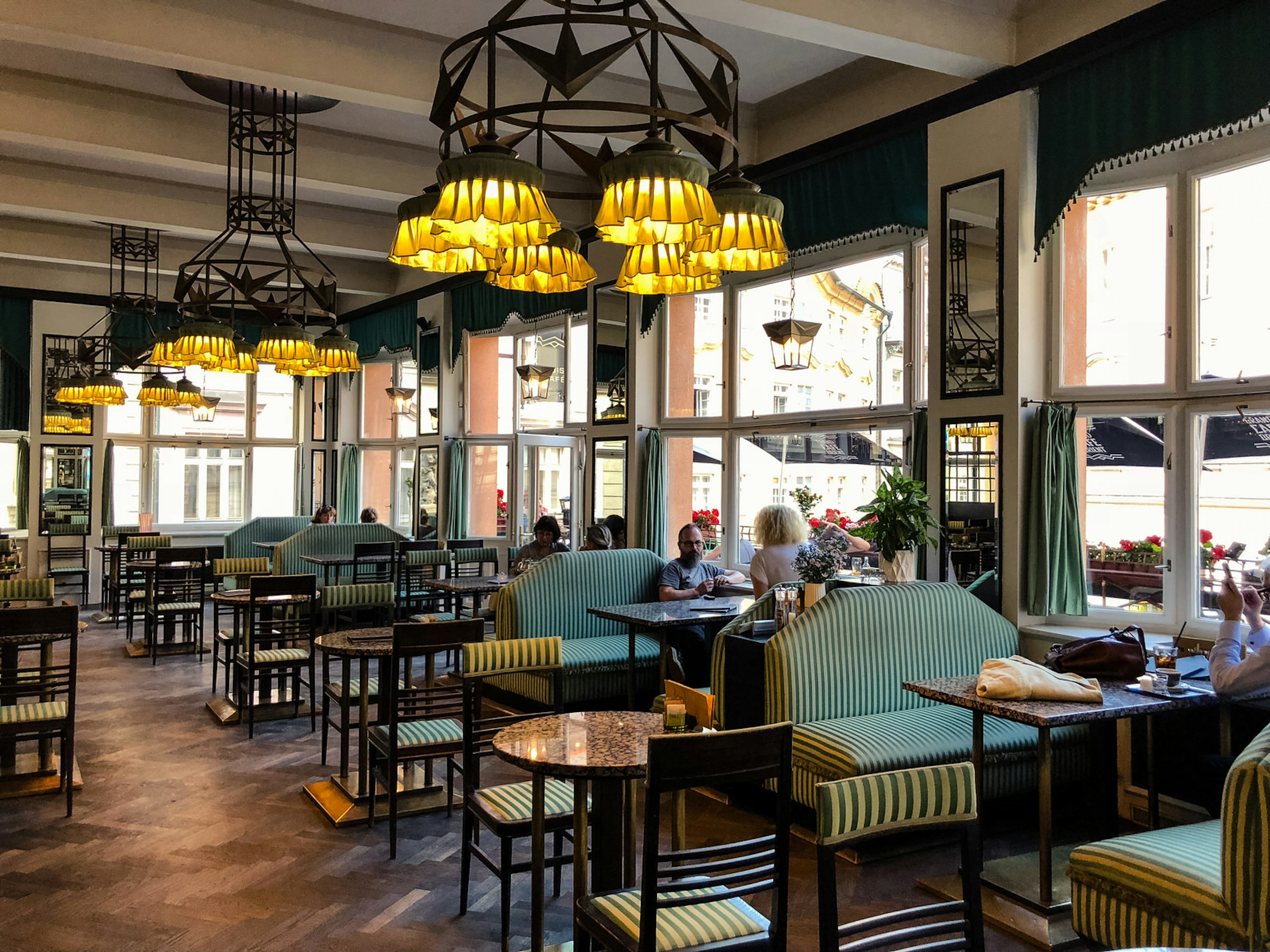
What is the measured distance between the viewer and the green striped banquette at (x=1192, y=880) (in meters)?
2.66

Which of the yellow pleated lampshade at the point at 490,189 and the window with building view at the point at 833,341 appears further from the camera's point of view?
the window with building view at the point at 833,341

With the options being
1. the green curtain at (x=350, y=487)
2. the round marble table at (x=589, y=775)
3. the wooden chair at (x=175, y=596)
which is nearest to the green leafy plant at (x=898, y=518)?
the round marble table at (x=589, y=775)

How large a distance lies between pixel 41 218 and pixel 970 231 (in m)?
10.1

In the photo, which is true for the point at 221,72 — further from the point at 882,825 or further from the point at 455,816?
the point at 882,825

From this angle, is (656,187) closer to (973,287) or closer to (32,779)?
(973,287)

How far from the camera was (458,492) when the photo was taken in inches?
460

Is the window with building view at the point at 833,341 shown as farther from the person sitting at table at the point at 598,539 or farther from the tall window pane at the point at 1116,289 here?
the person sitting at table at the point at 598,539

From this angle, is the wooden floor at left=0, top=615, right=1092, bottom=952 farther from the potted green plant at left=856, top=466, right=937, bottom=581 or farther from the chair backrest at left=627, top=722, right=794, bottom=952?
the potted green plant at left=856, top=466, right=937, bottom=581

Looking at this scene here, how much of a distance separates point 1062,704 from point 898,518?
1916mm

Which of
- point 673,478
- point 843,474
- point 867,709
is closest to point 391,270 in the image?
point 673,478

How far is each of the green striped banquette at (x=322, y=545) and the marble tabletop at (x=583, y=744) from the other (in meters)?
7.48

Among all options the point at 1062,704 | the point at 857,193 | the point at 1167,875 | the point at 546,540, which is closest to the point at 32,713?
the point at 546,540

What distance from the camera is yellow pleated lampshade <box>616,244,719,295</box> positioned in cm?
314

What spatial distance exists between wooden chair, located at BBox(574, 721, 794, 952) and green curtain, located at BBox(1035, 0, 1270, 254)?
4020 millimetres
